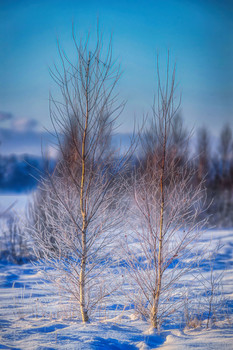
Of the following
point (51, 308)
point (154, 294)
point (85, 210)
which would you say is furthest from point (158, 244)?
point (51, 308)

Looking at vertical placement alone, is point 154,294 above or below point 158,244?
below

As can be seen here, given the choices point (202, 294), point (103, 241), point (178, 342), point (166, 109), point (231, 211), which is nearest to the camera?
point (178, 342)

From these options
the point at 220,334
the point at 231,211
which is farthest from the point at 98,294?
the point at 231,211

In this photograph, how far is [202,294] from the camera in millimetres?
5328

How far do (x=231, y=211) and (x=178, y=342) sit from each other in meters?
16.2

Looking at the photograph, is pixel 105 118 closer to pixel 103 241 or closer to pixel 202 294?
pixel 103 241

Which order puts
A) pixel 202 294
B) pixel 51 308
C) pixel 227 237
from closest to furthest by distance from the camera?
pixel 51 308
pixel 202 294
pixel 227 237

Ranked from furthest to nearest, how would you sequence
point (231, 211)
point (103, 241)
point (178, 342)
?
point (231, 211) → point (103, 241) → point (178, 342)

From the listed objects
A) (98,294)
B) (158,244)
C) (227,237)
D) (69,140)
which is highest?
(69,140)

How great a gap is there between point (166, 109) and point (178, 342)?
2.86 metres

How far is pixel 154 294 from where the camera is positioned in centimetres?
333

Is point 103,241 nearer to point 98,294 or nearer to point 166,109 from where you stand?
point 98,294

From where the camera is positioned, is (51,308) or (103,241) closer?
(103,241)

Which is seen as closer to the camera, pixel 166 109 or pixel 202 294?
pixel 166 109
